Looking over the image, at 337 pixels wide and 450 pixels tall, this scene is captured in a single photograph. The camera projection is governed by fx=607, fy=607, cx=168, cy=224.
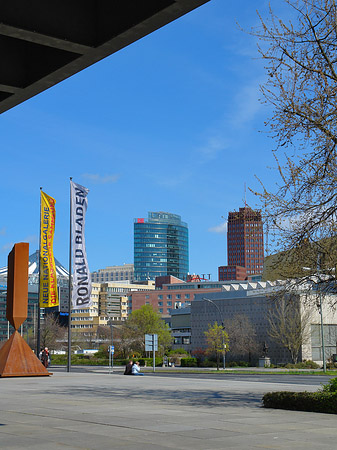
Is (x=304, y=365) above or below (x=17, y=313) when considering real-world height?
below

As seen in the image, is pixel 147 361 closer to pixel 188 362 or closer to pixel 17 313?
pixel 188 362

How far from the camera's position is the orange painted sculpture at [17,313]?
29.6 meters

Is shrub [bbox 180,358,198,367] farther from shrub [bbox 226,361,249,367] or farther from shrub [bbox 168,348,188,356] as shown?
shrub [bbox 168,348,188,356]

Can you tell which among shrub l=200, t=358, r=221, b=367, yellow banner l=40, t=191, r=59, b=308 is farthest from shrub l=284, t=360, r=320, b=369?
yellow banner l=40, t=191, r=59, b=308

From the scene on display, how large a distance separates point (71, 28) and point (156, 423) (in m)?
8.05

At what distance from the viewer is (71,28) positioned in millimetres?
6785

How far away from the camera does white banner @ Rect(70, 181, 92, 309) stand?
3519cm

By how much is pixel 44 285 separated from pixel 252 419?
1000 inches

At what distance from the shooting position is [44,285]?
3631 centimetres

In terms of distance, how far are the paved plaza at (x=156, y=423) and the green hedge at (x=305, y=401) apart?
1.55 feet

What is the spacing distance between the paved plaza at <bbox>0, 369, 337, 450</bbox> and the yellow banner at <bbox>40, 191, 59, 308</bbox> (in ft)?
55.1

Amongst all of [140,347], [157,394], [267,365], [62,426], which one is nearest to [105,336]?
[140,347]

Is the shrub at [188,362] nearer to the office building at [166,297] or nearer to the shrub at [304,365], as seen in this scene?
the shrub at [304,365]

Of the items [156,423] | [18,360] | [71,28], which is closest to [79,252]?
[18,360]
